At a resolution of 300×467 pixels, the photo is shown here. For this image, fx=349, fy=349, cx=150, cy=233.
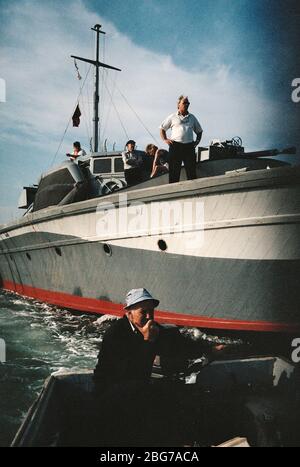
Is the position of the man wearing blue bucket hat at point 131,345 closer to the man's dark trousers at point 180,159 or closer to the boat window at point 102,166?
the man's dark trousers at point 180,159

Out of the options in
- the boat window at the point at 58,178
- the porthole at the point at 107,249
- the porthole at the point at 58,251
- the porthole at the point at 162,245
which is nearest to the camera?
the porthole at the point at 162,245

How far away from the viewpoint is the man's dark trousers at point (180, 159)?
609 cm

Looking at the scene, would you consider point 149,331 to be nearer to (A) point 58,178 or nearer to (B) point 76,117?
(A) point 58,178

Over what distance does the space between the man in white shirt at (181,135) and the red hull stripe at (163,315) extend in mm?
2678

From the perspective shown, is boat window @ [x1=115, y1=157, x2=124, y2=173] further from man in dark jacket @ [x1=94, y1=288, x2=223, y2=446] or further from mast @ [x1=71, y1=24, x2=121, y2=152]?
man in dark jacket @ [x1=94, y1=288, x2=223, y2=446]

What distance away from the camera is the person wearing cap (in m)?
7.84

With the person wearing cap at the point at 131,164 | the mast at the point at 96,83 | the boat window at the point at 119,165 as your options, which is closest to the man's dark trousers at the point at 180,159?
the person wearing cap at the point at 131,164

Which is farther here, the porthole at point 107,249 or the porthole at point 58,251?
the porthole at point 58,251

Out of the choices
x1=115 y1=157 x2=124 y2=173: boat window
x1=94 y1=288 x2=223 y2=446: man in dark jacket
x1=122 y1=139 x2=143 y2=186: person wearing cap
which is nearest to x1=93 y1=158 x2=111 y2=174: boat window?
x1=115 y1=157 x2=124 y2=173: boat window

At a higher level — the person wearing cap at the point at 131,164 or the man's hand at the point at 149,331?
the person wearing cap at the point at 131,164

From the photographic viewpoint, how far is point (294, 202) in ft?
17.0

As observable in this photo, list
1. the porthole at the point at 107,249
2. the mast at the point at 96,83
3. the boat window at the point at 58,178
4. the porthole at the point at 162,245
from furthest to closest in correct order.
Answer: the mast at the point at 96,83 → the boat window at the point at 58,178 → the porthole at the point at 107,249 → the porthole at the point at 162,245
